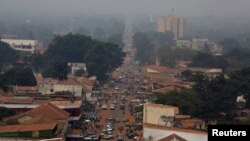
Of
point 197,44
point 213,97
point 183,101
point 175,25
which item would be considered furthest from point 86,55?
point 175,25

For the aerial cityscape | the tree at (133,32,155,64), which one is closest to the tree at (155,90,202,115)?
the aerial cityscape

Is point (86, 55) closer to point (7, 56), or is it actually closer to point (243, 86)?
point (7, 56)

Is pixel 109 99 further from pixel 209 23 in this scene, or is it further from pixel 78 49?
pixel 209 23

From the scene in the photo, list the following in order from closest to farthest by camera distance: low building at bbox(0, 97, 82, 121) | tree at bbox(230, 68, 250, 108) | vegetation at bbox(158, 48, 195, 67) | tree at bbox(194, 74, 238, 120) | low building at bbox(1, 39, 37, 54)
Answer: low building at bbox(0, 97, 82, 121), tree at bbox(194, 74, 238, 120), tree at bbox(230, 68, 250, 108), vegetation at bbox(158, 48, 195, 67), low building at bbox(1, 39, 37, 54)

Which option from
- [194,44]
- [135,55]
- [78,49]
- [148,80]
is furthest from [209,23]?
[148,80]

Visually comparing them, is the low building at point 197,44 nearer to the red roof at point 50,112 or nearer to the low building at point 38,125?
the low building at point 38,125

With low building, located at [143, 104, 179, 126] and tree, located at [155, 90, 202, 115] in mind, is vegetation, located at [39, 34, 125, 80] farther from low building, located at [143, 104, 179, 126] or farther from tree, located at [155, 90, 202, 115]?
low building, located at [143, 104, 179, 126]

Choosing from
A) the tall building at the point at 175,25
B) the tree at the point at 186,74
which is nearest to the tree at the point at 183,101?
the tree at the point at 186,74
